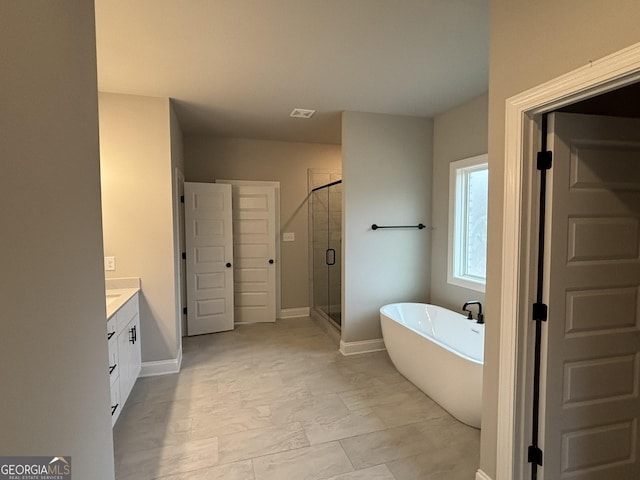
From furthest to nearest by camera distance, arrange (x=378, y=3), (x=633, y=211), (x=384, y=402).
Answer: (x=384, y=402) → (x=378, y=3) → (x=633, y=211)

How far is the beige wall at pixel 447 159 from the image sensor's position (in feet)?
10.7

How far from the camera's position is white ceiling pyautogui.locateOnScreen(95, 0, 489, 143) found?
1.88m

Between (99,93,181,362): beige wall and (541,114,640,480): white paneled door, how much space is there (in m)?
3.04

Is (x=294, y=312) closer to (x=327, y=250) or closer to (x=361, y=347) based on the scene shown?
(x=327, y=250)

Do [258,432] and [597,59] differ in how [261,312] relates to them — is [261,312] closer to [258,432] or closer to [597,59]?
[258,432]

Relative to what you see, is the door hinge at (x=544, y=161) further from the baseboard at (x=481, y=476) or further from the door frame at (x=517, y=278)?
the baseboard at (x=481, y=476)

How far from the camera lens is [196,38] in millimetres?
2131

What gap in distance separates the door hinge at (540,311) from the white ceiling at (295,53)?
163 cm

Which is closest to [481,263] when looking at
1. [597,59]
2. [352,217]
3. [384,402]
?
[352,217]

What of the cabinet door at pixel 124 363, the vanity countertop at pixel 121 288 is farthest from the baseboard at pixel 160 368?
the vanity countertop at pixel 121 288

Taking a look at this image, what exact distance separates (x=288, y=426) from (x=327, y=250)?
271 cm

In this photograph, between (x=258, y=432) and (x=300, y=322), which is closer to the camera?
(x=258, y=432)

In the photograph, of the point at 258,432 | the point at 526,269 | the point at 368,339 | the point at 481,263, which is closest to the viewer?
the point at 526,269

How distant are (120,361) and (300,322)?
2.73 meters
